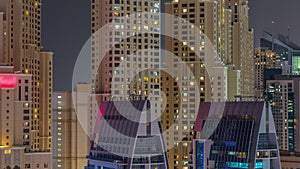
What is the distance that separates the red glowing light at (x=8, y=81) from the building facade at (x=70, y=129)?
27.1ft

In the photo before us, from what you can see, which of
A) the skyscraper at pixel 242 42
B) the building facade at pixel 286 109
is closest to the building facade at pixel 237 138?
the skyscraper at pixel 242 42

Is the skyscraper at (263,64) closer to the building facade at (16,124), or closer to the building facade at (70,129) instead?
the building facade at (70,129)

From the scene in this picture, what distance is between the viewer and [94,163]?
65.6ft

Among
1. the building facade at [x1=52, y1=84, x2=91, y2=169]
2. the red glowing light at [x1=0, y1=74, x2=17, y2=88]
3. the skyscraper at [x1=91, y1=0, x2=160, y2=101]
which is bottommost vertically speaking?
the building facade at [x1=52, y1=84, x2=91, y2=169]

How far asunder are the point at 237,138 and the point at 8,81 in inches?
266

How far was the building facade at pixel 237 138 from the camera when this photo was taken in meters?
18.6

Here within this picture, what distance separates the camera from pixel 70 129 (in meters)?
31.4

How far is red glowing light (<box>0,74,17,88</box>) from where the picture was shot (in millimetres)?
20562

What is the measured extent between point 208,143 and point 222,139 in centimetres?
52

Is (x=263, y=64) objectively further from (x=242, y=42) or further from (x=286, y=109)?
(x=242, y=42)

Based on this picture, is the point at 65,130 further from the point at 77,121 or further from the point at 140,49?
the point at 140,49

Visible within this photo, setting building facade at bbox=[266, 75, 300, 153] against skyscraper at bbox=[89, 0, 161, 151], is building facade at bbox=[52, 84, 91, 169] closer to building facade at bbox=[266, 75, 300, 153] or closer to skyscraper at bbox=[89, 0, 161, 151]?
skyscraper at bbox=[89, 0, 161, 151]

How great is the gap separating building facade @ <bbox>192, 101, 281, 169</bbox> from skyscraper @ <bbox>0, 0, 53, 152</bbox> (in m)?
7.25

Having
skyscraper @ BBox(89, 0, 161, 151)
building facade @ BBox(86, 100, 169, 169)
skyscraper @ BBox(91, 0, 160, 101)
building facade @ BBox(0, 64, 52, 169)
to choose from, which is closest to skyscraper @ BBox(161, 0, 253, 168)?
skyscraper @ BBox(89, 0, 161, 151)
